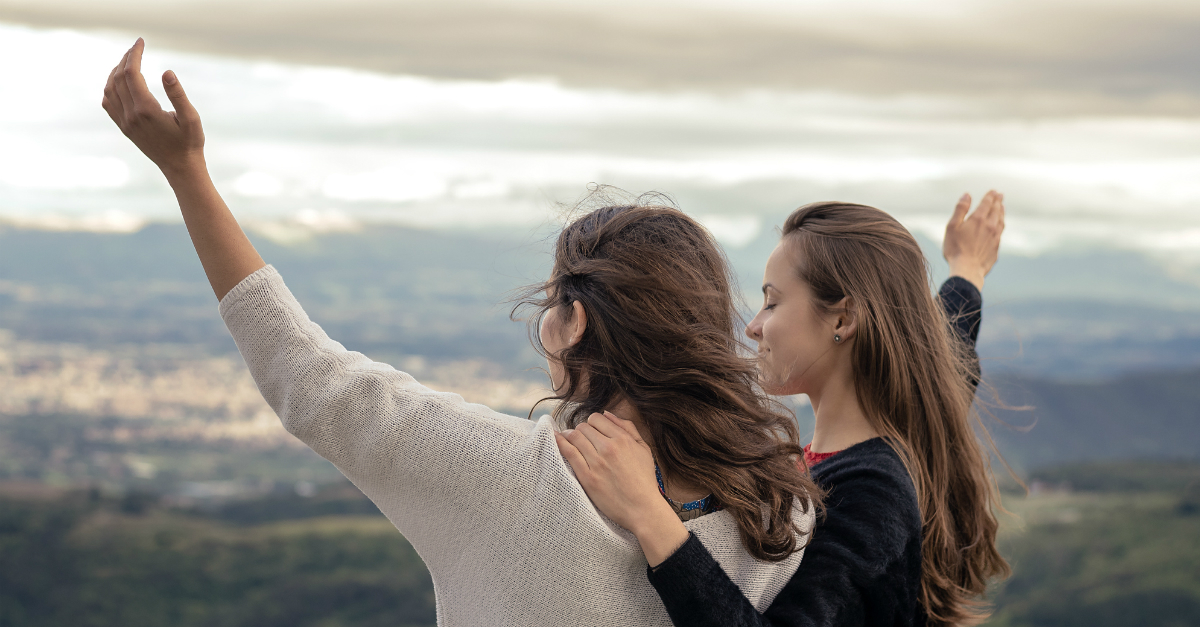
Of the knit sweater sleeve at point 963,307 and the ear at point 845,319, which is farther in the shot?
the knit sweater sleeve at point 963,307

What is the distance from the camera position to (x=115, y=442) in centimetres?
13362

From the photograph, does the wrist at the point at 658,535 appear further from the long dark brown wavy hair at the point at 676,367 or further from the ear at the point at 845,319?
the ear at the point at 845,319

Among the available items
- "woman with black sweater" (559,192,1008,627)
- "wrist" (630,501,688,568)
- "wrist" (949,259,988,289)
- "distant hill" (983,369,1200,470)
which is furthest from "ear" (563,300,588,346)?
"distant hill" (983,369,1200,470)

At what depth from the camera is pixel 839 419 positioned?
10.6ft

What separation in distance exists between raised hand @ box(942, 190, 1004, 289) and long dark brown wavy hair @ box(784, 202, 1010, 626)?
1045 millimetres

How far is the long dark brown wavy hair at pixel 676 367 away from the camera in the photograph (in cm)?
241

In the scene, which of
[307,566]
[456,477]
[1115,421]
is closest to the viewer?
[456,477]

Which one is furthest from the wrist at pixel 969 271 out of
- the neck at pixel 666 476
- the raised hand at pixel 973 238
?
the neck at pixel 666 476

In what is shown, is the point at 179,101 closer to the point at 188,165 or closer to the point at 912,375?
the point at 188,165

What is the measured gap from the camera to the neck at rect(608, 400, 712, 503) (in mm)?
2455

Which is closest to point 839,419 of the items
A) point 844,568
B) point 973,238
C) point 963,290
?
point 844,568

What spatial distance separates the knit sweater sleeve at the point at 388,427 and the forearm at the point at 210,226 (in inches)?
1.8

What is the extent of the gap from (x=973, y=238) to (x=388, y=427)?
3.21 meters

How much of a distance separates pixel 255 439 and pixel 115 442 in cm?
1909
